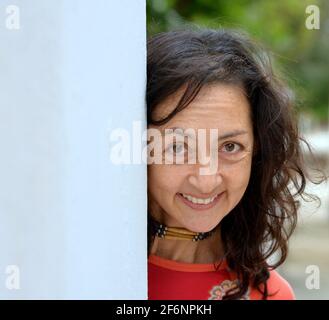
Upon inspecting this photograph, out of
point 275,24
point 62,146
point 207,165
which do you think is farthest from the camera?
point 275,24

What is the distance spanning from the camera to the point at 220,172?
167cm

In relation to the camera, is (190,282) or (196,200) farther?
(190,282)

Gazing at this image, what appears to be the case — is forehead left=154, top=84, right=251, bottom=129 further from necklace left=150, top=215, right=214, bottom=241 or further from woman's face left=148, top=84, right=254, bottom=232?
necklace left=150, top=215, right=214, bottom=241

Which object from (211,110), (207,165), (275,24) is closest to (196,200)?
(207,165)

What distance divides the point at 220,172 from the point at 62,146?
1.87 feet

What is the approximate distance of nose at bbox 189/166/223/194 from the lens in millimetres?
1633

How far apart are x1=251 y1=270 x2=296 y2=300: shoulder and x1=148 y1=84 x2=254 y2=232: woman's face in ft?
1.07

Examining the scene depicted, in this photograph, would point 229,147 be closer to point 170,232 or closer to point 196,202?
point 196,202

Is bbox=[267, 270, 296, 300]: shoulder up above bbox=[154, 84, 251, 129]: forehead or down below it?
below

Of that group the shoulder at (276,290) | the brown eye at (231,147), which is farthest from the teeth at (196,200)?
the shoulder at (276,290)

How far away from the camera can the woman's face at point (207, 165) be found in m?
1.63

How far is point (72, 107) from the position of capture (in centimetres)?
120

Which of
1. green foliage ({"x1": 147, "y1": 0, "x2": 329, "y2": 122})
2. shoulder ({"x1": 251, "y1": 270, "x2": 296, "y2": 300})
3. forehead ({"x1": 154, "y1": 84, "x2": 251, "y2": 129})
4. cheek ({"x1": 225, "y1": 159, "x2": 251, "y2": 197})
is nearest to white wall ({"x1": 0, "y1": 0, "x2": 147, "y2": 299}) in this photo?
forehead ({"x1": 154, "y1": 84, "x2": 251, "y2": 129})
